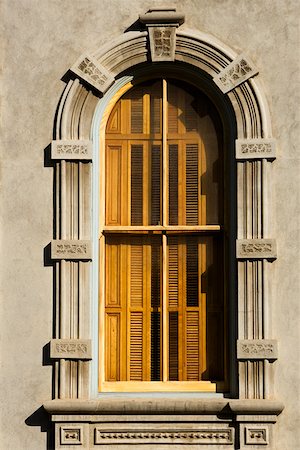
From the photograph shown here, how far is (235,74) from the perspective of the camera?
9109 mm

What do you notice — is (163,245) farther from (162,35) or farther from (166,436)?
(162,35)

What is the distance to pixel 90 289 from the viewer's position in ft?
29.7

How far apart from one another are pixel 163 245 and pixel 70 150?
4.47ft

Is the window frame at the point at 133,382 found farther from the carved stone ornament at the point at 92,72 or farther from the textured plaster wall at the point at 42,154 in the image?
the textured plaster wall at the point at 42,154

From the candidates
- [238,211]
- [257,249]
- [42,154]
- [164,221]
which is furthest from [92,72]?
[257,249]

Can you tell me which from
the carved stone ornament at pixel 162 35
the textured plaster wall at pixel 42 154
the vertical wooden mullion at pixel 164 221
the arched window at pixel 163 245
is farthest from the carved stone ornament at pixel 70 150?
the carved stone ornament at pixel 162 35

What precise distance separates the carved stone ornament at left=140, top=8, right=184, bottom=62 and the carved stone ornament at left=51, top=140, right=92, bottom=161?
3.79 feet

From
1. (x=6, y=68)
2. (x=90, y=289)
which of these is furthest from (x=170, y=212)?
(x=6, y=68)

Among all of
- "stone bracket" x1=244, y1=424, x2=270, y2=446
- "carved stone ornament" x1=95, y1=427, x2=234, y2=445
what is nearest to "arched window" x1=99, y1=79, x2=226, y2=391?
"carved stone ornament" x1=95, y1=427, x2=234, y2=445

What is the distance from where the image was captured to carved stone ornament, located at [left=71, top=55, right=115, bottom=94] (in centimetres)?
917

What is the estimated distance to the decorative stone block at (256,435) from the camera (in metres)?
8.79

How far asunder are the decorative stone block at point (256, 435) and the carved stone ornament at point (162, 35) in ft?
12.5

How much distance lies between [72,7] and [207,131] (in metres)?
1.90

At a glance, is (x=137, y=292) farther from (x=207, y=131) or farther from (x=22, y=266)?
(x=207, y=131)
